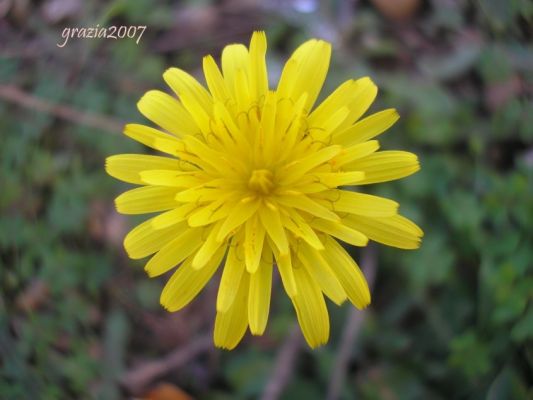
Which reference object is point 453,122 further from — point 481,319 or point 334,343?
point 334,343

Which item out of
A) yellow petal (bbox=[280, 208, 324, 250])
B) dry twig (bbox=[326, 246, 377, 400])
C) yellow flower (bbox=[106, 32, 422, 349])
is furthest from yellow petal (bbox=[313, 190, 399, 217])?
dry twig (bbox=[326, 246, 377, 400])

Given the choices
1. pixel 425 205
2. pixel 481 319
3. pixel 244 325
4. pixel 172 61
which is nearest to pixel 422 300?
pixel 481 319

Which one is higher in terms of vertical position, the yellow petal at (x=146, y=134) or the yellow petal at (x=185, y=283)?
the yellow petal at (x=146, y=134)

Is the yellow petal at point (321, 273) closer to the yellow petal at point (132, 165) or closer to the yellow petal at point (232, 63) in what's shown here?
the yellow petal at point (132, 165)

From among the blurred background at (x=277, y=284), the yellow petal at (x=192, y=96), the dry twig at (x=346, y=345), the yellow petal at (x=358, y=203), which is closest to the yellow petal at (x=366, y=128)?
the yellow petal at (x=358, y=203)

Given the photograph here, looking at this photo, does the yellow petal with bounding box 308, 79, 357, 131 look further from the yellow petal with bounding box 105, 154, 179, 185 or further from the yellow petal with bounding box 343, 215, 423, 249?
the yellow petal with bounding box 105, 154, 179, 185

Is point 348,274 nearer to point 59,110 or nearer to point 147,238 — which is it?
point 147,238

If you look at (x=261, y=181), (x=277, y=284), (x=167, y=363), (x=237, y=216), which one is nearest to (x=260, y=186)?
(x=261, y=181)
